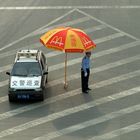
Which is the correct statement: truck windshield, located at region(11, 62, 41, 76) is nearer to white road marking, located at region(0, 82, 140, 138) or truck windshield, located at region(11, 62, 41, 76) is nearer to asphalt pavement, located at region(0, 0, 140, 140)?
asphalt pavement, located at region(0, 0, 140, 140)

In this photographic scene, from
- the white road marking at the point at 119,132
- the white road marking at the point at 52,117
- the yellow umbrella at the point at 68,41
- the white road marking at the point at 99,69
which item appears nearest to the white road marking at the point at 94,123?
the white road marking at the point at 119,132

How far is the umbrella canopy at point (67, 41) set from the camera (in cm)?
2245

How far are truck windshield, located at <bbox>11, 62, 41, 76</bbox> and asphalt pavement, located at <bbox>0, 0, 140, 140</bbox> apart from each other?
1.14 metres

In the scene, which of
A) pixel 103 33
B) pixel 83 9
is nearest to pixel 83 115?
pixel 103 33

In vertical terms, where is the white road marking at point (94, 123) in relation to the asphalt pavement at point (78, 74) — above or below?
Result: below

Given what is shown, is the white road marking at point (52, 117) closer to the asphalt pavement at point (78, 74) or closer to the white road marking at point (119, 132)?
the asphalt pavement at point (78, 74)

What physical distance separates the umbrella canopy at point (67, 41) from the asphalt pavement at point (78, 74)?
2.32 meters

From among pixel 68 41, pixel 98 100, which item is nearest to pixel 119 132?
pixel 98 100

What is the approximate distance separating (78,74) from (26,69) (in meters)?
3.17

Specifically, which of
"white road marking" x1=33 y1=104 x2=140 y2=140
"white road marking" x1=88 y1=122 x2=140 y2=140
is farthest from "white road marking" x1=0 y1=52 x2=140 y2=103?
"white road marking" x1=88 y1=122 x2=140 y2=140

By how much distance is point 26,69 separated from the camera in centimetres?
2331

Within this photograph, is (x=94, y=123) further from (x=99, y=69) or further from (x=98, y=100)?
(x=99, y=69)

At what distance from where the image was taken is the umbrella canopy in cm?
2245

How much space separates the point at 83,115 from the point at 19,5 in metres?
15.5
